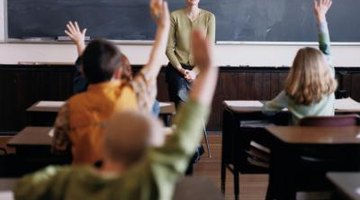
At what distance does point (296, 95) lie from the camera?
11.7 feet

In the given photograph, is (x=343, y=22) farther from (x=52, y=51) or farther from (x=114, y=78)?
(x=114, y=78)

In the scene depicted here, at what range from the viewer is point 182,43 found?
18.0 ft

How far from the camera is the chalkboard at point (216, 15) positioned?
21.0 feet

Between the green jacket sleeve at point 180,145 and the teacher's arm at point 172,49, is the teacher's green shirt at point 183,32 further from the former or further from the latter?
the green jacket sleeve at point 180,145

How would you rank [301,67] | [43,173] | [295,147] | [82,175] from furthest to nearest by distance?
[301,67] < [295,147] < [43,173] < [82,175]

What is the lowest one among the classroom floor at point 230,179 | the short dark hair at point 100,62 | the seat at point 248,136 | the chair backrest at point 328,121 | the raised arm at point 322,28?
the classroom floor at point 230,179

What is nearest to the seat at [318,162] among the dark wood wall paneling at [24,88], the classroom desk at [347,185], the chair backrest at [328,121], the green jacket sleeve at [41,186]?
the chair backrest at [328,121]

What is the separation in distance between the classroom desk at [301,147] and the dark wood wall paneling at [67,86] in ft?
10.5

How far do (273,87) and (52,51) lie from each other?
96.5 inches

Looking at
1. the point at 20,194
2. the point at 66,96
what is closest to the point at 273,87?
the point at 66,96

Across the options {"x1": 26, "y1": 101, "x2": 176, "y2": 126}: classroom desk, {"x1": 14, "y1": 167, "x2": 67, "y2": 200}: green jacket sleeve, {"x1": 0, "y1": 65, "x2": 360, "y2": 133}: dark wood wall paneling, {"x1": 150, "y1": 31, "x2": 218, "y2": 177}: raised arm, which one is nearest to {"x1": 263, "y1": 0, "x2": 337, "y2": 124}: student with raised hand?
{"x1": 26, "y1": 101, "x2": 176, "y2": 126}: classroom desk

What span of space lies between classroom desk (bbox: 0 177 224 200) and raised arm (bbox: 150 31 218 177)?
0.72 metres

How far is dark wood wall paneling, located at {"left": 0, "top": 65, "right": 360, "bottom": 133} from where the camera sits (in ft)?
21.1

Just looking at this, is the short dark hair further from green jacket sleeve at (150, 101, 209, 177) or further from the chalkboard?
the chalkboard
